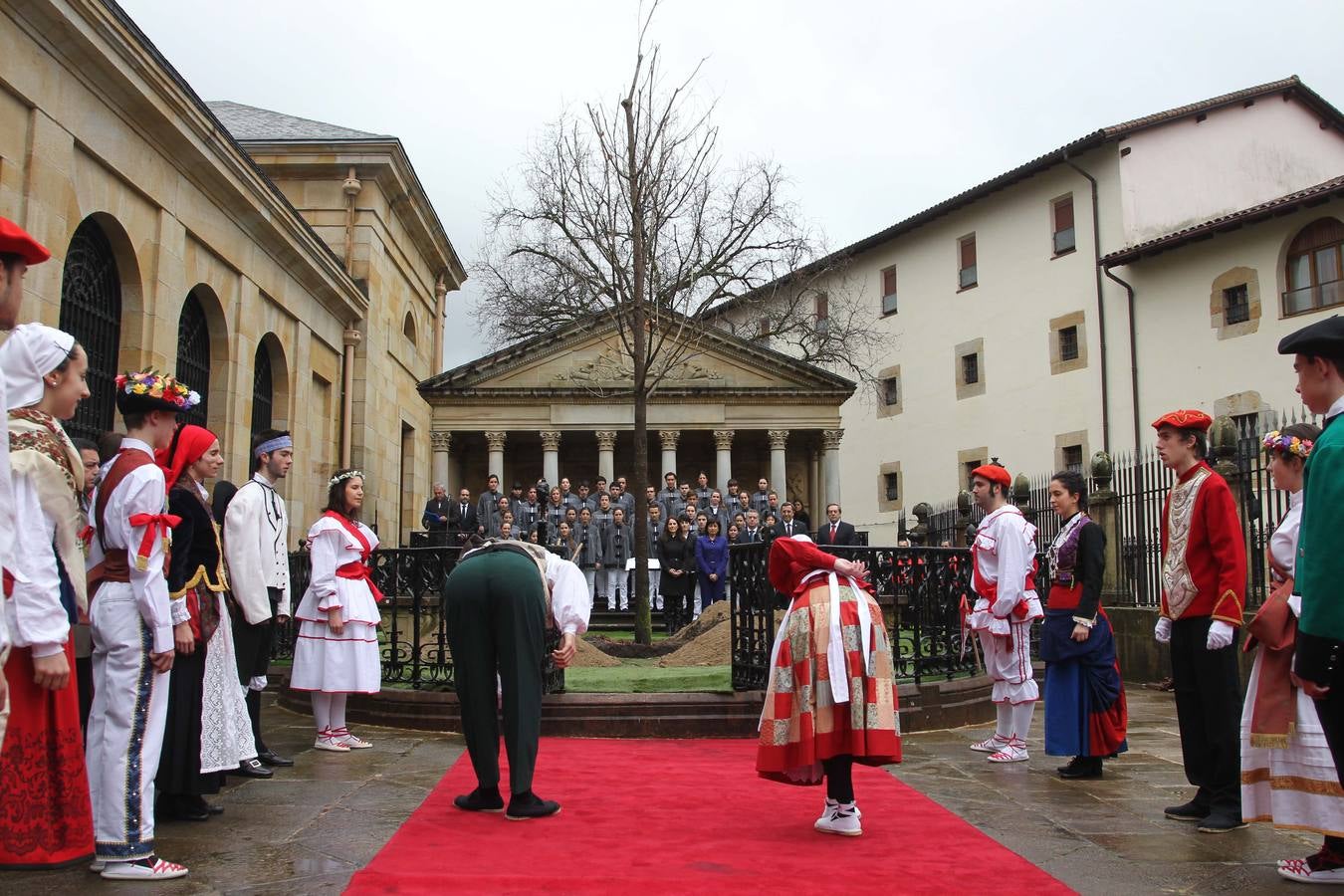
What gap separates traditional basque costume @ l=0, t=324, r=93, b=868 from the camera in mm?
3984

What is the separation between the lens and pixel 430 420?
39812 mm

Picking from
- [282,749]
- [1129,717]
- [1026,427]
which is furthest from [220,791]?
[1026,427]

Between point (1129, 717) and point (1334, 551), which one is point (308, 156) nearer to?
point (1129, 717)

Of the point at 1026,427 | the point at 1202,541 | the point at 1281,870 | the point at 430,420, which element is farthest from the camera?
the point at 430,420

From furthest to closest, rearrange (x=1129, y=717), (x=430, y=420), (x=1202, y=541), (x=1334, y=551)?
(x=430, y=420) → (x=1129, y=717) → (x=1202, y=541) → (x=1334, y=551)

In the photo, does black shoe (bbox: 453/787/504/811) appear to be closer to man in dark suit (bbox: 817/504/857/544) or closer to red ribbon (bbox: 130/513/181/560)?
red ribbon (bbox: 130/513/181/560)

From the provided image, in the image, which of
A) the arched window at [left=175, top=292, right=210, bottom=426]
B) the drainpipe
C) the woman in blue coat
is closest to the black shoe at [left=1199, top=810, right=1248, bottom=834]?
the woman in blue coat

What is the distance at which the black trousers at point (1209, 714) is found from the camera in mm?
5645

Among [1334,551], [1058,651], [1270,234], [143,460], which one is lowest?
[1058,651]

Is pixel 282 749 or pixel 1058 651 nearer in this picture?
pixel 1058 651

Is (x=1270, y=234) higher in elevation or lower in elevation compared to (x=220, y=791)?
higher

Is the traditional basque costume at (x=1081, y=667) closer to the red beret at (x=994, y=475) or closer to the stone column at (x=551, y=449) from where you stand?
the red beret at (x=994, y=475)

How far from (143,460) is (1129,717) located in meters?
8.84

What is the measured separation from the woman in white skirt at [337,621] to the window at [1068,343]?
29920 mm
